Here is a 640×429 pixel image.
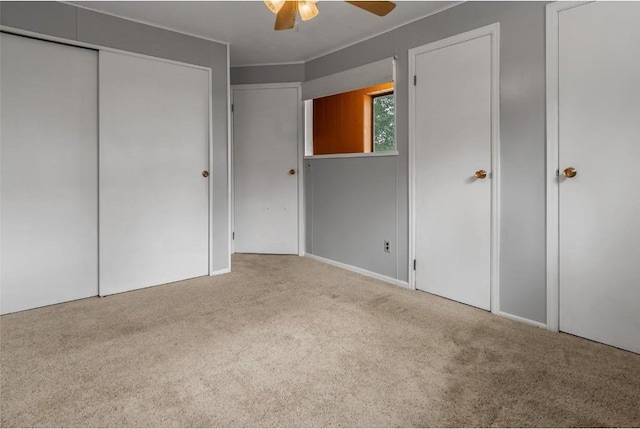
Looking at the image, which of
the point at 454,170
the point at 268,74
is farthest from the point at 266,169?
the point at 454,170

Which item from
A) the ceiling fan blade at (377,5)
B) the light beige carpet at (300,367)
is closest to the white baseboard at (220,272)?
the light beige carpet at (300,367)

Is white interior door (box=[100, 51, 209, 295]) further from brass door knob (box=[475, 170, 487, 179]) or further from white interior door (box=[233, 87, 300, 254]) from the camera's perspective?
brass door knob (box=[475, 170, 487, 179])

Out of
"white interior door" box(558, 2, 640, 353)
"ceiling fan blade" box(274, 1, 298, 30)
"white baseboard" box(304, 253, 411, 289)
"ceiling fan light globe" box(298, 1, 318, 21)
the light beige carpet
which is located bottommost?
the light beige carpet

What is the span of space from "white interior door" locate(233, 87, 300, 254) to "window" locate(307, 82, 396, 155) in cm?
29

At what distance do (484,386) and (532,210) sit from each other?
4.01ft

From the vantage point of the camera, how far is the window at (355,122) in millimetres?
3457

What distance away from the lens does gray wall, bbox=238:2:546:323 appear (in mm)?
2371

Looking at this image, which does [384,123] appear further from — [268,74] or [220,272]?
[220,272]

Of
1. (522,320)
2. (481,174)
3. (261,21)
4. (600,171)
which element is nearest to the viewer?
(600,171)

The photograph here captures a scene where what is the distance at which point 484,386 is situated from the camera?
1.69 m

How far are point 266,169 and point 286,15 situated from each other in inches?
104

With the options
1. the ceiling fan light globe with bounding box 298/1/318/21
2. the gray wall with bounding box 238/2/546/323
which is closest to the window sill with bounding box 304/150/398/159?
the gray wall with bounding box 238/2/546/323

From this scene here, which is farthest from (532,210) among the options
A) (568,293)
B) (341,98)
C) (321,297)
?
(341,98)

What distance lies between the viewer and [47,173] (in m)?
2.73
